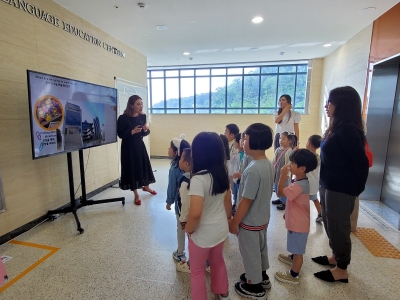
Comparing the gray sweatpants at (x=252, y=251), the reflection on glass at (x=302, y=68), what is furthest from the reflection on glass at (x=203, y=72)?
the gray sweatpants at (x=252, y=251)

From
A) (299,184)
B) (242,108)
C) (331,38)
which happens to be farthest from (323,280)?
(242,108)

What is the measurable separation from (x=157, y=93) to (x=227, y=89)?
2.39 m

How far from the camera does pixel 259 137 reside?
4.71 ft

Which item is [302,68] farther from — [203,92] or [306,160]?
[306,160]

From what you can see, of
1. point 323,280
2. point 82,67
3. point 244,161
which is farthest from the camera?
point 82,67

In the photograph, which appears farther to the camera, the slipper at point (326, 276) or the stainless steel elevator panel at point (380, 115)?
the stainless steel elevator panel at point (380, 115)

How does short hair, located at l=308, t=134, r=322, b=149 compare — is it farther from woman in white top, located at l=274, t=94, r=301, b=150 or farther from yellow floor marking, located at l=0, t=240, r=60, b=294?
yellow floor marking, located at l=0, t=240, r=60, b=294

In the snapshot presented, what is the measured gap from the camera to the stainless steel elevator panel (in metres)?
3.28

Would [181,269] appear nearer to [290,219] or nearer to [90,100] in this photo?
[290,219]

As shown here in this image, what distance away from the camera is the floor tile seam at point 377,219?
2707 mm

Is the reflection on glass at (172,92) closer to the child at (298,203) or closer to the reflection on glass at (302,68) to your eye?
the reflection on glass at (302,68)

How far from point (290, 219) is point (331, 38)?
410 cm

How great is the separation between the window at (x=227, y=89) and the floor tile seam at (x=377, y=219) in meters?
3.73

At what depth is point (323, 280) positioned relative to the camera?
181 centimetres
